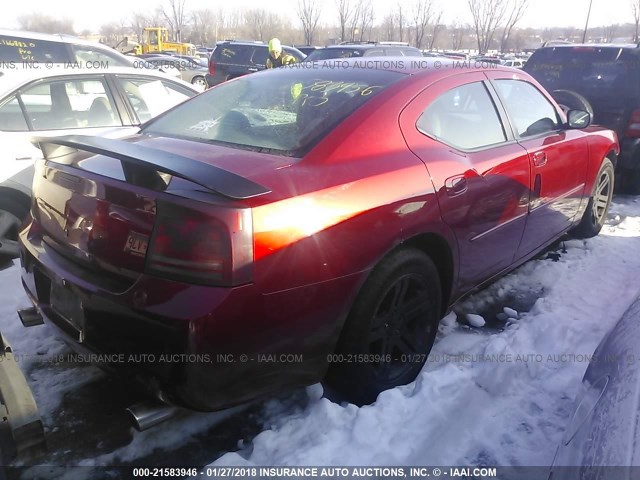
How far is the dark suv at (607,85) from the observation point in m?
Result: 6.34

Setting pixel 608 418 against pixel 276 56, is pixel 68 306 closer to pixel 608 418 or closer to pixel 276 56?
pixel 608 418

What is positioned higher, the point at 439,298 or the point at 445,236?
the point at 445,236

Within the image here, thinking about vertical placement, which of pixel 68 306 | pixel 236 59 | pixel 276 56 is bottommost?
pixel 68 306

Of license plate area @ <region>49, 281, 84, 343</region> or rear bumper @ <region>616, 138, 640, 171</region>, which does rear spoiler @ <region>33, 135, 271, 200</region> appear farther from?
rear bumper @ <region>616, 138, 640, 171</region>

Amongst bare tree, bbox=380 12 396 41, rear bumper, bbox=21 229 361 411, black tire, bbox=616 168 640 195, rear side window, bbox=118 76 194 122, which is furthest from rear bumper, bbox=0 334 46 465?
bare tree, bbox=380 12 396 41

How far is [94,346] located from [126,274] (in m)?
0.37

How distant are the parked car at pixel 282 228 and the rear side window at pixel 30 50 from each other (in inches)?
125

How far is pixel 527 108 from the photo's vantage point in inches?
148

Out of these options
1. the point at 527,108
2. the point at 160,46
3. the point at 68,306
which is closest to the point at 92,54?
the point at 68,306

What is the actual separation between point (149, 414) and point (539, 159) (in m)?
2.77

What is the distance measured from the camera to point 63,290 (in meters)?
2.22

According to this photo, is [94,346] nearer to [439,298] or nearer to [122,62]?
[439,298]

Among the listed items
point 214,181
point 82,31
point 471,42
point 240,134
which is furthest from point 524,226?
point 82,31

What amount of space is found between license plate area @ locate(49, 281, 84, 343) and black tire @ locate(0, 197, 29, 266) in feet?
6.58
